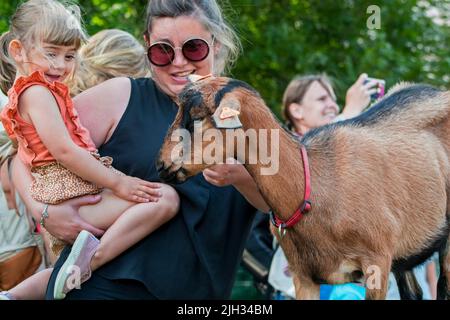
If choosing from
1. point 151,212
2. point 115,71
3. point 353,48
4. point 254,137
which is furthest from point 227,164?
point 353,48

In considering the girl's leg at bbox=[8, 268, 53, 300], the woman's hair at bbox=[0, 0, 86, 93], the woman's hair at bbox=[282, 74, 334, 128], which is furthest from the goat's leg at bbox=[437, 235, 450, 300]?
the woman's hair at bbox=[282, 74, 334, 128]

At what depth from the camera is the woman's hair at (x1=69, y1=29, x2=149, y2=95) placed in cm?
534

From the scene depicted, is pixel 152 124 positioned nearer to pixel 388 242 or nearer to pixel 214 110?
pixel 214 110

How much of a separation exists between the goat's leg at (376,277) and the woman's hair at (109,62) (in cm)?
231

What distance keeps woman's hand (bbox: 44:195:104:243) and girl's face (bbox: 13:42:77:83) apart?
681 mm

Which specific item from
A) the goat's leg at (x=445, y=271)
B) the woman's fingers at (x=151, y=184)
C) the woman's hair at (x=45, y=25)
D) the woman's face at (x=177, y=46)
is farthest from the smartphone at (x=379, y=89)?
the woman's hair at (x=45, y=25)

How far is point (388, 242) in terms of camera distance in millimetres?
3791

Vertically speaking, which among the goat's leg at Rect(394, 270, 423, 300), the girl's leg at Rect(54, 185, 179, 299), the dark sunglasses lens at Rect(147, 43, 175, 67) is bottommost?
the goat's leg at Rect(394, 270, 423, 300)

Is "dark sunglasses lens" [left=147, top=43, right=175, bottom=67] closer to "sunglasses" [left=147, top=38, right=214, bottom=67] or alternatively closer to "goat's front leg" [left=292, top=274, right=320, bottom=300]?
"sunglasses" [left=147, top=38, right=214, bottom=67]

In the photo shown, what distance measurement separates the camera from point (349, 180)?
3.85 metres

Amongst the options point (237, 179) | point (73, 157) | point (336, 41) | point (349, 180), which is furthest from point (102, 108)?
point (336, 41)

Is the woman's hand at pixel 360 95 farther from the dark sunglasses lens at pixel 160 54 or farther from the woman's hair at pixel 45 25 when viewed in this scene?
the woman's hair at pixel 45 25

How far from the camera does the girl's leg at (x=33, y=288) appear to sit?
4.26 metres
